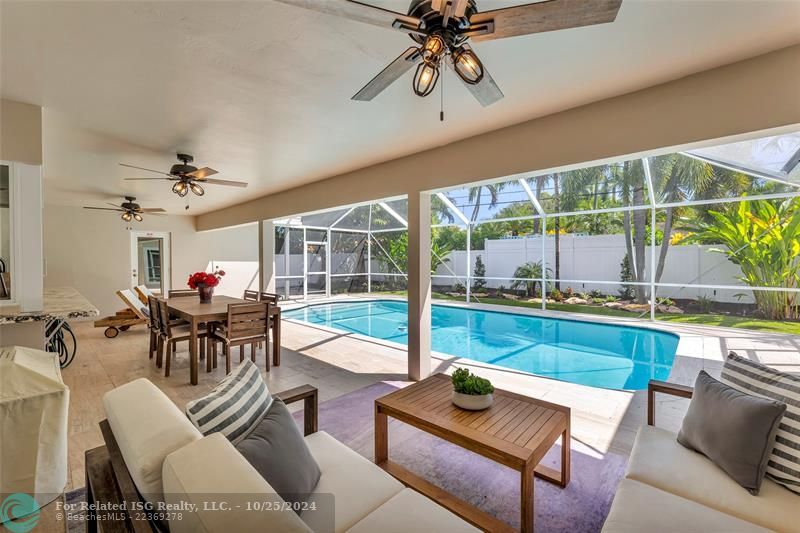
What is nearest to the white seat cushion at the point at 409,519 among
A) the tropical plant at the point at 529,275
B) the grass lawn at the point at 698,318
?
the grass lawn at the point at 698,318

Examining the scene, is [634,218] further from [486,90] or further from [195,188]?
[195,188]

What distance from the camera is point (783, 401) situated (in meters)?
1.51

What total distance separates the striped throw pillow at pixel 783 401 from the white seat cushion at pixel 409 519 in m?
1.33

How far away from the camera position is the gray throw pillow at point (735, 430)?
4.68 feet

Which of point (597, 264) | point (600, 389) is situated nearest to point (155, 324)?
point (600, 389)

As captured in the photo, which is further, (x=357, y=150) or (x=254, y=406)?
(x=357, y=150)

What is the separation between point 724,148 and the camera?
230 inches

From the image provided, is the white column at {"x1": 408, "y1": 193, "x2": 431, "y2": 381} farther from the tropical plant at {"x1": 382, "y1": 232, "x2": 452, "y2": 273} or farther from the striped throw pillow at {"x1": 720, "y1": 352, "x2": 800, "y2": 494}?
the tropical plant at {"x1": 382, "y1": 232, "x2": 452, "y2": 273}

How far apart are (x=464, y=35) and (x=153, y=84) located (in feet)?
7.31

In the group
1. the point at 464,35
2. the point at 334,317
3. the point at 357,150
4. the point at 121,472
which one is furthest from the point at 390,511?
the point at 334,317

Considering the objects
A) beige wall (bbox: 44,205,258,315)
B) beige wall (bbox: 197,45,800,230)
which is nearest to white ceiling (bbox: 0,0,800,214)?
beige wall (bbox: 197,45,800,230)

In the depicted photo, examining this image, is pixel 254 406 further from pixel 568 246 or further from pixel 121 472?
pixel 568 246

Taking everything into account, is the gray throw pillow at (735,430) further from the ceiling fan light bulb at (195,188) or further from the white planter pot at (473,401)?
the ceiling fan light bulb at (195,188)

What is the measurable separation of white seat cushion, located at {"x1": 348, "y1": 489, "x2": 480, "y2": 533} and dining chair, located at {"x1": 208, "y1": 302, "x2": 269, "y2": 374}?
3.22 m
